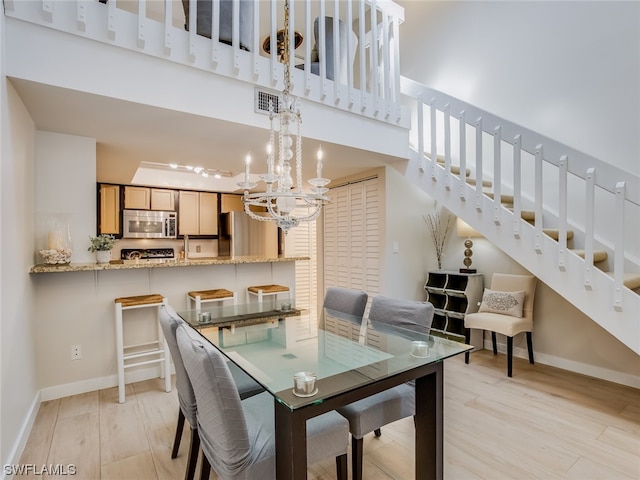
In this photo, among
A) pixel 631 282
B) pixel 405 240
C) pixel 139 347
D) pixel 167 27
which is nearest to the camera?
pixel 167 27

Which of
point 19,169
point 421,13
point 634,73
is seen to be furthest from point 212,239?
point 634,73

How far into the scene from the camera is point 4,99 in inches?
69.2

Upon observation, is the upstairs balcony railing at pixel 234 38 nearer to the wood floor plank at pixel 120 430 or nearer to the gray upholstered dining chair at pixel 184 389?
the gray upholstered dining chair at pixel 184 389

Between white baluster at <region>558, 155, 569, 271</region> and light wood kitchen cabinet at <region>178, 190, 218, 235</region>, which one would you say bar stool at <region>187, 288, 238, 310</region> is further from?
light wood kitchen cabinet at <region>178, 190, 218, 235</region>

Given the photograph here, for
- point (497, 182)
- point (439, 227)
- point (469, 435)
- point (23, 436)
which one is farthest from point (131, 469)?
point (439, 227)

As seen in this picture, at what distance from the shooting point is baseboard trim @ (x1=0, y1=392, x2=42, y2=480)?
5.79ft

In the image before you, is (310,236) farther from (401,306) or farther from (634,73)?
(634,73)

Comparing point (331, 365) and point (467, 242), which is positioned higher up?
point (467, 242)

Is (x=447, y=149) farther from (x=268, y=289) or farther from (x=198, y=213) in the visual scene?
(x=198, y=213)

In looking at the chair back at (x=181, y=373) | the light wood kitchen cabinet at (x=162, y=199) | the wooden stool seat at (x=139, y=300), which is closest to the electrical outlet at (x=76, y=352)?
the wooden stool seat at (x=139, y=300)

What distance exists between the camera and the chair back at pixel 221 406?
1.18 meters

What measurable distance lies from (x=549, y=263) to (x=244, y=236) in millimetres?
4803

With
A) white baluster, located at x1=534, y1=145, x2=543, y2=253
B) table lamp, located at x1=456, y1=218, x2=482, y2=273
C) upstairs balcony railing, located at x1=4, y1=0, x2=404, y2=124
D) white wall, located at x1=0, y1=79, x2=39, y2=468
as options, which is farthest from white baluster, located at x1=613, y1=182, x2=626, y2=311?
white wall, located at x1=0, y1=79, x2=39, y2=468

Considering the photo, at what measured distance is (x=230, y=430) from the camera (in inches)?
47.3
